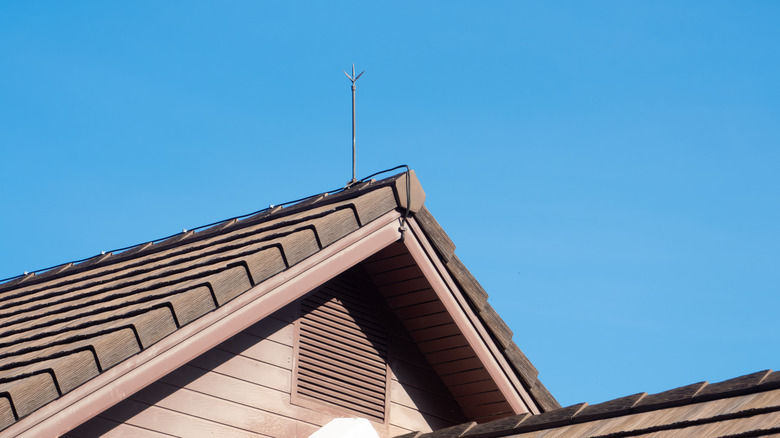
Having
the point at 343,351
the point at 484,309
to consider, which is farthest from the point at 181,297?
the point at 484,309

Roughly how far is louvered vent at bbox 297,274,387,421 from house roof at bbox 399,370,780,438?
1498 millimetres

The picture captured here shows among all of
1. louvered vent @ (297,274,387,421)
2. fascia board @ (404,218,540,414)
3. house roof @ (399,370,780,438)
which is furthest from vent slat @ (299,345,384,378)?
house roof @ (399,370,780,438)

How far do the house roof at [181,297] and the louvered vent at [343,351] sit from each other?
2.51ft

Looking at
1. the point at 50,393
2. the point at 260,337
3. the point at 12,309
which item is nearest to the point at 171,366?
the point at 50,393

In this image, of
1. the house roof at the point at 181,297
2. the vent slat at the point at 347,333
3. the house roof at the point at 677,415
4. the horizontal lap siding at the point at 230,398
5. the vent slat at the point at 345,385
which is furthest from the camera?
the vent slat at the point at 347,333

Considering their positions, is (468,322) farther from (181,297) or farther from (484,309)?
(181,297)

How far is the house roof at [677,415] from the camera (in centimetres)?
489

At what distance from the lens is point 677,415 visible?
17.4 feet

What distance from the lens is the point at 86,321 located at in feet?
19.4

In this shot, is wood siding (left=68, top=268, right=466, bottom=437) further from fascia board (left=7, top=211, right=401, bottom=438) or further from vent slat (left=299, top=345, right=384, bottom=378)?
fascia board (left=7, top=211, right=401, bottom=438)

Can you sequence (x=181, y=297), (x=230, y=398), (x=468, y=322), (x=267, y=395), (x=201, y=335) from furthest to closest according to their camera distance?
(x=468, y=322)
(x=267, y=395)
(x=230, y=398)
(x=201, y=335)
(x=181, y=297)

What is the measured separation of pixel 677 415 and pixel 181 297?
2866mm

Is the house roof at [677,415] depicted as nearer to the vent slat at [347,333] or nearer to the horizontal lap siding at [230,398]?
the horizontal lap siding at [230,398]

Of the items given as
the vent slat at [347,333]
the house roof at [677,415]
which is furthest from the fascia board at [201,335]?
the house roof at [677,415]
